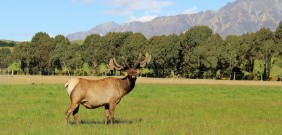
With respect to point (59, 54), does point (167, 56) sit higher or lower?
lower

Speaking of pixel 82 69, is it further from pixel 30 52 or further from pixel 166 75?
pixel 166 75

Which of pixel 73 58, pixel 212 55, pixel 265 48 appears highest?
pixel 265 48

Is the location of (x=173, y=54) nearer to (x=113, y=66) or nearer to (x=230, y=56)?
(x=230, y=56)

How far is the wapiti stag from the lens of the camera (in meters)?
15.1

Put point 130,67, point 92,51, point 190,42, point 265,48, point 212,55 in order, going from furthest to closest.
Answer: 1. point 92,51
2. point 190,42
3. point 212,55
4. point 265,48
5. point 130,67

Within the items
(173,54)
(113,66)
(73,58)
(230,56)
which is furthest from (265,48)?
(113,66)

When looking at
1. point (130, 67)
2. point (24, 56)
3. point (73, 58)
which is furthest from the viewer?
point (24, 56)

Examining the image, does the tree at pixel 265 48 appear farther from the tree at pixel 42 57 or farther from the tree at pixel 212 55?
the tree at pixel 42 57

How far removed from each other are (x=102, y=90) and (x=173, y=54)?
86.6 m

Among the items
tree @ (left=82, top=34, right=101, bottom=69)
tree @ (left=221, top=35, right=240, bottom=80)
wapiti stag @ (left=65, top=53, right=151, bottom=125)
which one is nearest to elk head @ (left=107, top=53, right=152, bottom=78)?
wapiti stag @ (left=65, top=53, right=151, bottom=125)

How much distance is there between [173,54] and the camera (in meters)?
102

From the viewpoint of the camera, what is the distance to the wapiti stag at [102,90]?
15.1 m

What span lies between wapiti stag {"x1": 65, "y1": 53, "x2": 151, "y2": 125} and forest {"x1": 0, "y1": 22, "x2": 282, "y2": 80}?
61641 mm

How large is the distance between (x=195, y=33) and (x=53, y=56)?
138 ft
